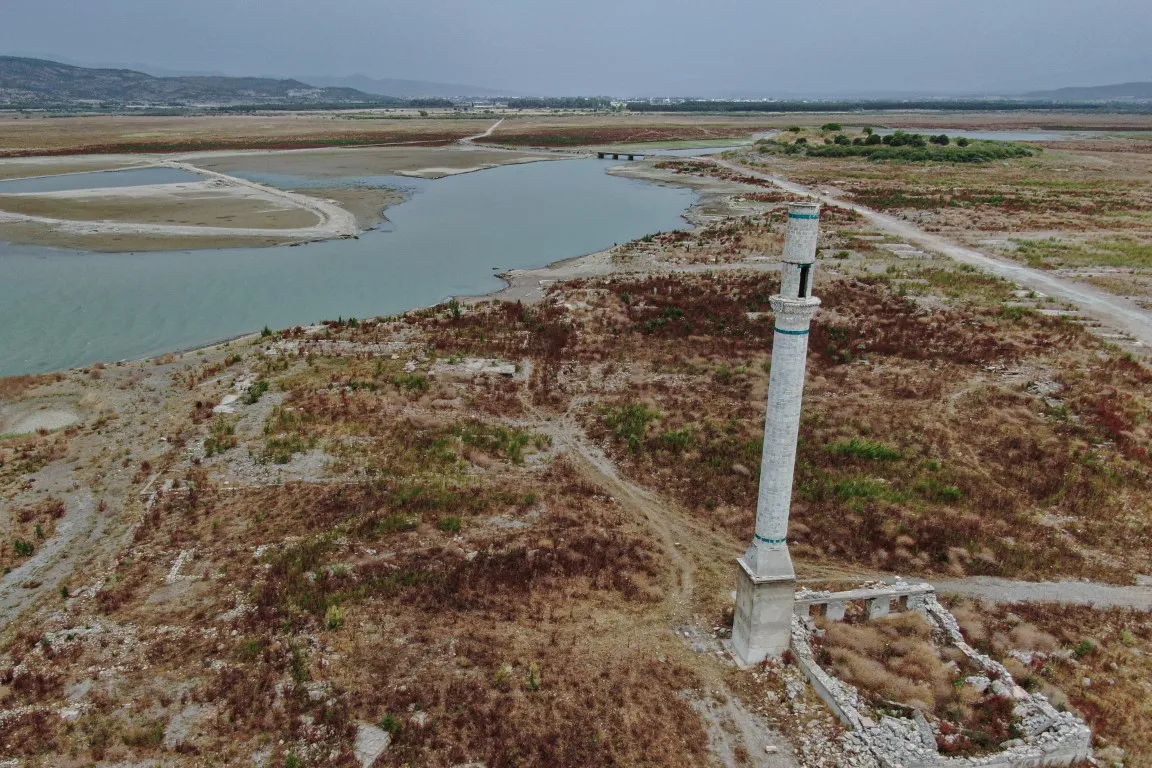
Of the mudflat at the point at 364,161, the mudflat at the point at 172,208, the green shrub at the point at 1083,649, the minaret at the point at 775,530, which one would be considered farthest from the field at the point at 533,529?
the mudflat at the point at 364,161

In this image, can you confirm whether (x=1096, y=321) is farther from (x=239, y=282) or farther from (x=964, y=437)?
(x=239, y=282)

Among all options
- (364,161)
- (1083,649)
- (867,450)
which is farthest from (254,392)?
(364,161)

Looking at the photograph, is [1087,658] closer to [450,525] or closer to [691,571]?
[691,571]

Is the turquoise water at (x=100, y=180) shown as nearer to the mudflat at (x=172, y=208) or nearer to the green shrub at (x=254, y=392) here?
the mudflat at (x=172, y=208)

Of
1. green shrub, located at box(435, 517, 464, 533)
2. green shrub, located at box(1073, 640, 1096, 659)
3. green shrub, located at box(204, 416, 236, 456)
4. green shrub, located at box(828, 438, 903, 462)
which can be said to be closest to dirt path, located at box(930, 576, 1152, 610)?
green shrub, located at box(1073, 640, 1096, 659)

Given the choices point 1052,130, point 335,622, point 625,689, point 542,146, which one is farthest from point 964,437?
point 1052,130
